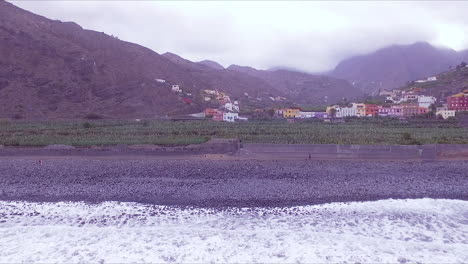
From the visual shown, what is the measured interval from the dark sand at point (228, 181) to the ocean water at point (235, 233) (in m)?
0.80

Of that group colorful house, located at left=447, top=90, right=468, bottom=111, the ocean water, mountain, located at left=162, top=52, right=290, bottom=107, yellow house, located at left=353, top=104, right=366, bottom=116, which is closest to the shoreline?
the ocean water

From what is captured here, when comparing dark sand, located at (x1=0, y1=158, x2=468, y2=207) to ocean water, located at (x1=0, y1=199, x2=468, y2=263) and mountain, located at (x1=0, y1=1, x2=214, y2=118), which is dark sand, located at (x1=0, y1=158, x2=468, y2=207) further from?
mountain, located at (x1=0, y1=1, x2=214, y2=118)

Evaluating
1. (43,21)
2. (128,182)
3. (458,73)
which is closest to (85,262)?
(128,182)

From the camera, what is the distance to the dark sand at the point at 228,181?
486 inches

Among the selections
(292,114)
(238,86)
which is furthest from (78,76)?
(238,86)

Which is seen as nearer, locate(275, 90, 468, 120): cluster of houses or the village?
the village

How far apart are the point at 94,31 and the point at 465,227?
3131 inches

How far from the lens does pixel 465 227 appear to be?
10.1 m

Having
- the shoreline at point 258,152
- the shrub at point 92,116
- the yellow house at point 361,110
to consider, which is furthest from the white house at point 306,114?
the shoreline at point 258,152

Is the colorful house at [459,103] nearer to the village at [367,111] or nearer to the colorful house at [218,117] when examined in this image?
the village at [367,111]

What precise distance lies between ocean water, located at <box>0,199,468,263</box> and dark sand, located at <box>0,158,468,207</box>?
80cm

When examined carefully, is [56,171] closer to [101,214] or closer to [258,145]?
[101,214]

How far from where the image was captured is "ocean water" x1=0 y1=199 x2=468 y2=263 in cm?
827

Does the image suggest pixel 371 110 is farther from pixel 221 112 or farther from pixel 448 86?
pixel 448 86
